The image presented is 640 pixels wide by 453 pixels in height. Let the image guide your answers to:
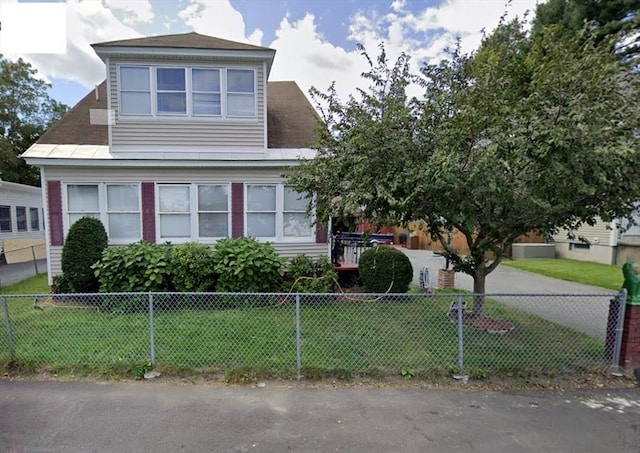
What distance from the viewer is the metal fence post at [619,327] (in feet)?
13.6

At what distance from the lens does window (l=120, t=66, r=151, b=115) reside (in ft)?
28.1

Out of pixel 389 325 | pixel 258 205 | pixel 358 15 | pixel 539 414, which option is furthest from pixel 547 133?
pixel 358 15

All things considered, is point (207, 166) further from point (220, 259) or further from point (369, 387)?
point (369, 387)

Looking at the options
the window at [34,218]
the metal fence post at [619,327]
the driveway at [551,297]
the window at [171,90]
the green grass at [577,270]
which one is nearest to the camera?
the metal fence post at [619,327]

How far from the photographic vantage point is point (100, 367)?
164 inches

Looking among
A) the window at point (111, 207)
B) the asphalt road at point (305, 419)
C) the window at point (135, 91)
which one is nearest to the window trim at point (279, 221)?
the window at point (111, 207)

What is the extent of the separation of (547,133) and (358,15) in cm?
1011

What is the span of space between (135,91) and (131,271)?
4737 mm

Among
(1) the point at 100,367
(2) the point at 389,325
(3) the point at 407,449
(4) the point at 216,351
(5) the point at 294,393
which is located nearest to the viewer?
(3) the point at 407,449

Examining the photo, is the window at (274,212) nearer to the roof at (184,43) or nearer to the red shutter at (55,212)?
the roof at (184,43)

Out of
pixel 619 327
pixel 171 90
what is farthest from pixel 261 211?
pixel 619 327

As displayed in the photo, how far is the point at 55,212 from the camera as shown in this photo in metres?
8.29

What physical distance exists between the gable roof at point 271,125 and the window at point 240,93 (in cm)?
114

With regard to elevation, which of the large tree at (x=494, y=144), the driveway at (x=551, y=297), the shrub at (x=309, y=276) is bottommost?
the driveway at (x=551, y=297)
